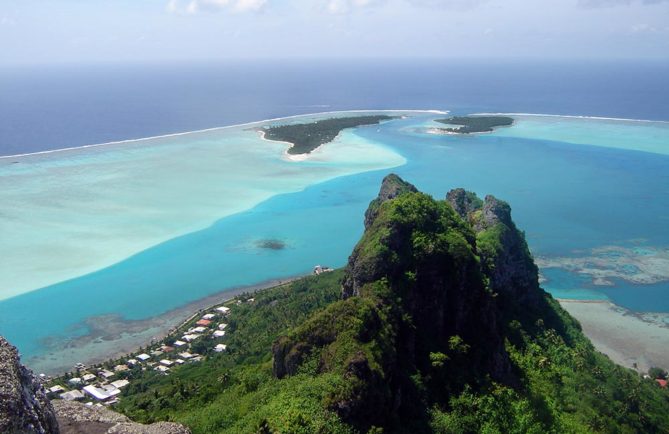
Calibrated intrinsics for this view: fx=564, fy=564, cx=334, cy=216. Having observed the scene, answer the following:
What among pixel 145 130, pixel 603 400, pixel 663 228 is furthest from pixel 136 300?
pixel 145 130

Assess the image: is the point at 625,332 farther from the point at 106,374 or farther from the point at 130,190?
the point at 130,190

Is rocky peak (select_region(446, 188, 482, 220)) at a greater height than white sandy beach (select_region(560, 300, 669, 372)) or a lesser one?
greater

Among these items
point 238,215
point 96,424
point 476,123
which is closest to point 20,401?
point 96,424

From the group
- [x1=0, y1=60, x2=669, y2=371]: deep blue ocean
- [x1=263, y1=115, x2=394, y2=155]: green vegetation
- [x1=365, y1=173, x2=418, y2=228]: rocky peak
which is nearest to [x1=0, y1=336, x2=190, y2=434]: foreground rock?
[x1=0, y1=60, x2=669, y2=371]: deep blue ocean

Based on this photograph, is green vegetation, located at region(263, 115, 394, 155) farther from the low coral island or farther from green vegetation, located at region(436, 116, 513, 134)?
the low coral island

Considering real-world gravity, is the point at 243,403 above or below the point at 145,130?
below

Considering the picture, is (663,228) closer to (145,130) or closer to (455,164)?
(455,164)

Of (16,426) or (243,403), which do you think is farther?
(243,403)
